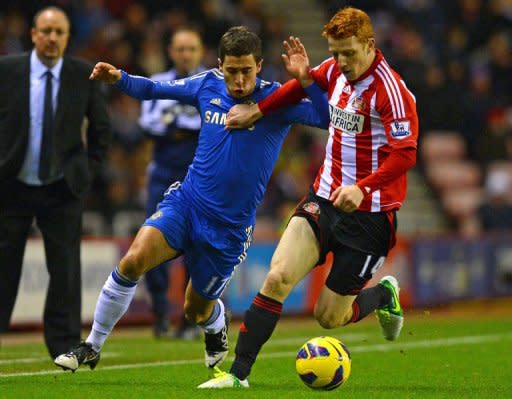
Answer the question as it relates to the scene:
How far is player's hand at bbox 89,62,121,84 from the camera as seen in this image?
7.83 metres

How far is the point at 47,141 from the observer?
Result: 9.25 m

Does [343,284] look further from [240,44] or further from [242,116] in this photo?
[240,44]

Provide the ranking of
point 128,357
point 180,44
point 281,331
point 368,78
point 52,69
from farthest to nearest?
point 281,331 → point 180,44 → point 128,357 → point 52,69 → point 368,78

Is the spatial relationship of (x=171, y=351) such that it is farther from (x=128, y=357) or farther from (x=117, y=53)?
(x=117, y=53)

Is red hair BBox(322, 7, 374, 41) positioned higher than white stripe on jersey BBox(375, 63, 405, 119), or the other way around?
red hair BBox(322, 7, 374, 41)

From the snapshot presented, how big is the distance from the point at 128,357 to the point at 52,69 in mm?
2506

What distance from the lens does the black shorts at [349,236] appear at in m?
8.03

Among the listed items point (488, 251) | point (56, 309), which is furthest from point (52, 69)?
point (488, 251)

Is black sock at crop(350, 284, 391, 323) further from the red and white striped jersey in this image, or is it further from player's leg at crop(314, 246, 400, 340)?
the red and white striped jersey

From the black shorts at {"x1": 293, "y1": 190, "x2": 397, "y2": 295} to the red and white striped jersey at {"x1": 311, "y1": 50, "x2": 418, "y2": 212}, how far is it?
0.26 ft

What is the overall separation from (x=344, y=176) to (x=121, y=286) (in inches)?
63.0

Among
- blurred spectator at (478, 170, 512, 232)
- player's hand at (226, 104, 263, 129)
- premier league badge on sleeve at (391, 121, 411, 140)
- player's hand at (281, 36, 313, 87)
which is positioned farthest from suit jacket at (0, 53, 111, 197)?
blurred spectator at (478, 170, 512, 232)

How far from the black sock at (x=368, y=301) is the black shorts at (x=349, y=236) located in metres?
0.64

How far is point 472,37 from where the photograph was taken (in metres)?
23.0
